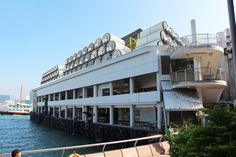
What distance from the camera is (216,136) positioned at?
18.8 ft

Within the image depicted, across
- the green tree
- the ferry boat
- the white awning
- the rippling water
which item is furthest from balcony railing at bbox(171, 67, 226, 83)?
the green tree

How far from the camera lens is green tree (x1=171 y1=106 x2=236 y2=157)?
5.35 metres

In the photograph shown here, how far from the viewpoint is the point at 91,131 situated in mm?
33031

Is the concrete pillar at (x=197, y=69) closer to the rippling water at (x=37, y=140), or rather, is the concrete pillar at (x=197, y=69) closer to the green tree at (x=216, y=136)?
the rippling water at (x=37, y=140)

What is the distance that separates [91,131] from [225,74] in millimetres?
19348

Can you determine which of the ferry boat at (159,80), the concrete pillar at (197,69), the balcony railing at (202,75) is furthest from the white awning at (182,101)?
the concrete pillar at (197,69)

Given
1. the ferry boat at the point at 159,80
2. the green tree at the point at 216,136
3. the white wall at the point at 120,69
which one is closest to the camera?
the green tree at the point at 216,136

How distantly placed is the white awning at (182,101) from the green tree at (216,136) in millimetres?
13656

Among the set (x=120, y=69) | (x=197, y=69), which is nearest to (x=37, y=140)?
(x=120, y=69)

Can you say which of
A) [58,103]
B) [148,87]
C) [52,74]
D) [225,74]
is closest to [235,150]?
[225,74]

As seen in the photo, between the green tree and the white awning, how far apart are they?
538 inches

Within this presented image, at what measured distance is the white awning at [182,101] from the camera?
19.6m

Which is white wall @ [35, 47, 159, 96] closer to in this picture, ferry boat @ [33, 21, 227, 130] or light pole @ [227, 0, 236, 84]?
ferry boat @ [33, 21, 227, 130]

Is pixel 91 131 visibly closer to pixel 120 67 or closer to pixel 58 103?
pixel 120 67
